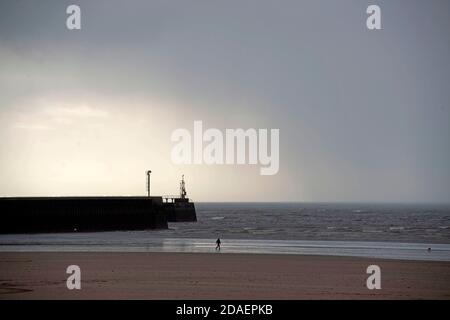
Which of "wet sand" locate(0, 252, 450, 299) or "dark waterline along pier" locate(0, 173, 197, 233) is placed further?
"dark waterline along pier" locate(0, 173, 197, 233)

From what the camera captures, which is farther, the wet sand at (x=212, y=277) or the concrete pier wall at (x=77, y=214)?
the concrete pier wall at (x=77, y=214)

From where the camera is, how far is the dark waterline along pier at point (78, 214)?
59.7 m

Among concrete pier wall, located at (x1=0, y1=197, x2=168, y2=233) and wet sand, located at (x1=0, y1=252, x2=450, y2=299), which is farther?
concrete pier wall, located at (x1=0, y1=197, x2=168, y2=233)

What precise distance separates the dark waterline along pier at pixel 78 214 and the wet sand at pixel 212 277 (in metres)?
25.7

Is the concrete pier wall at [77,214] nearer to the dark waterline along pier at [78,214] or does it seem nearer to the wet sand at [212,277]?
the dark waterline along pier at [78,214]

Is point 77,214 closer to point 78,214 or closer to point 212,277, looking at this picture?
point 78,214

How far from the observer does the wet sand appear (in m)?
21.7

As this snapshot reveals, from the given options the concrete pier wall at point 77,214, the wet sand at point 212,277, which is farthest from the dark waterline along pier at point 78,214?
the wet sand at point 212,277

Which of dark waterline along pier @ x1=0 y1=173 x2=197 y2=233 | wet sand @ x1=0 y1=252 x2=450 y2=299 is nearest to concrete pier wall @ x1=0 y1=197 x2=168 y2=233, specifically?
dark waterline along pier @ x1=0 y1=173 x2=197 y2=233

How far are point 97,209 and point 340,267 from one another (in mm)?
39978

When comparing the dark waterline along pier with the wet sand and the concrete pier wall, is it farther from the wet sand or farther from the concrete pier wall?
the wet sand

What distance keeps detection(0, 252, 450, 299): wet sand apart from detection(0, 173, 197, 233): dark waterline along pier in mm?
25709
